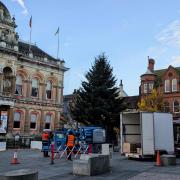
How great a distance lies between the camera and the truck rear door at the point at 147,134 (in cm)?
2009

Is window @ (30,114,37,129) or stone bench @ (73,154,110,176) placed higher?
window @ (30,114,37,129)

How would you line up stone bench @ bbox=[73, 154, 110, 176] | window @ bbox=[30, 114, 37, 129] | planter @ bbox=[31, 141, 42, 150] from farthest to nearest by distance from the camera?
window @ bbox=[30, 114, 37, 129]
planter @ bbox=[31, 141, 42, 150]
stone bench @ bbox=[73, 154, 110, 176]

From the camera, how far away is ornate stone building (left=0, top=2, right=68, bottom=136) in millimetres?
39719

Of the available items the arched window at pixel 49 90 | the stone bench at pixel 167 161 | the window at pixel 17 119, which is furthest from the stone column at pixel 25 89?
the stone bench at pixel 167 161

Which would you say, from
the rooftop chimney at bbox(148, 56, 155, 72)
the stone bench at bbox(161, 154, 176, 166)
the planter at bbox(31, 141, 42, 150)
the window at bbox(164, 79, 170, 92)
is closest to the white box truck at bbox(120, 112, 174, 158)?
the stone bench at bbox(161, 154, 176, 166)

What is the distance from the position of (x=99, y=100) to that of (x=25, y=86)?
12.8 metres

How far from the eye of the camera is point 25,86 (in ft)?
139

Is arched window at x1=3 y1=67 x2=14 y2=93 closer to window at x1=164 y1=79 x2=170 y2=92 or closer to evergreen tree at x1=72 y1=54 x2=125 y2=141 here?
evergreen tree at x1=72 y1=54 x2=125 y2=141

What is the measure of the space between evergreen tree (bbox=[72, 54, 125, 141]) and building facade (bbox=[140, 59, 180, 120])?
19.8m

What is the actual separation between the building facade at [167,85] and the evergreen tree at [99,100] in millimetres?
19823

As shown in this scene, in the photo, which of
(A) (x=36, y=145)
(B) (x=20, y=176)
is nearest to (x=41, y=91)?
(A) (x=36, y=145)

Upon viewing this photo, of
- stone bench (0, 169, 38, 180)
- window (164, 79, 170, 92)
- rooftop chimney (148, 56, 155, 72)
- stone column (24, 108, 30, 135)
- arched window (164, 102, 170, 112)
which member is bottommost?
stone bench (0, 169, 38, 180)

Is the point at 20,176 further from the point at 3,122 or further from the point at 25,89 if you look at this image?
the point at 25,89

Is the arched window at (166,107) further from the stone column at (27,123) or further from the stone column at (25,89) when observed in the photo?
the stone column at (25,89)
